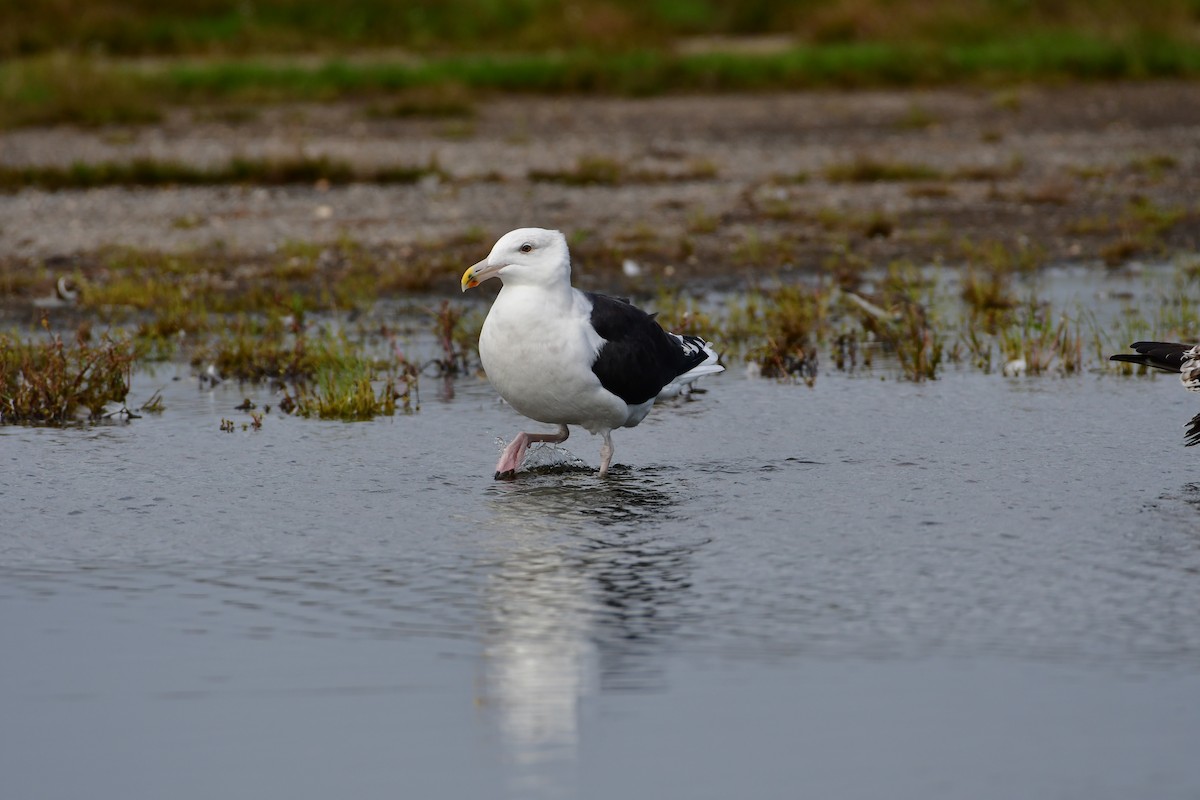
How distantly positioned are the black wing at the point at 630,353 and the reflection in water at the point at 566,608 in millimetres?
479

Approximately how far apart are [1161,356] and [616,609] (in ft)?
12.6

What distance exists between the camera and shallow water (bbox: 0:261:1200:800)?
4.97 m

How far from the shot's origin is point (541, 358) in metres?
7.93

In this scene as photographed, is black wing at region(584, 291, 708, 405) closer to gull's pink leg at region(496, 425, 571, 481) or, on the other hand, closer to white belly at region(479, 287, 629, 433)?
white belly at region(479, 287, 629, 433)

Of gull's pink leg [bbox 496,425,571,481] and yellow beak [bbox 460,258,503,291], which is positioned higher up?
yellow beak [bbox 460,258,503,291]

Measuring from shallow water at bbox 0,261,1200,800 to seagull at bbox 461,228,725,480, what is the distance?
1.17 feet

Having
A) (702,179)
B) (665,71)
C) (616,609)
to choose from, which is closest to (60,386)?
(616,609)

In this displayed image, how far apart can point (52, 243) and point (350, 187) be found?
12.6 feet

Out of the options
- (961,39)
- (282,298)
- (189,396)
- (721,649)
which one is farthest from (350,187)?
(961,39)

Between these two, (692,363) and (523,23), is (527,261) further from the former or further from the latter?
(523,23)

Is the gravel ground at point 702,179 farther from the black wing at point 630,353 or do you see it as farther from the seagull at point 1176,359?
the black wing at point 630,353

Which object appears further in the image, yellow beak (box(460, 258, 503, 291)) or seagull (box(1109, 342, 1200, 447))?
seagull (box(1109, 342, 1200, 447))

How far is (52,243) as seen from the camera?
16031 millimetres

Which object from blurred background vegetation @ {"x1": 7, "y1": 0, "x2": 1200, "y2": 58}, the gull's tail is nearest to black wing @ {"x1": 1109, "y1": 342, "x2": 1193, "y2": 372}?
the gull's tail
